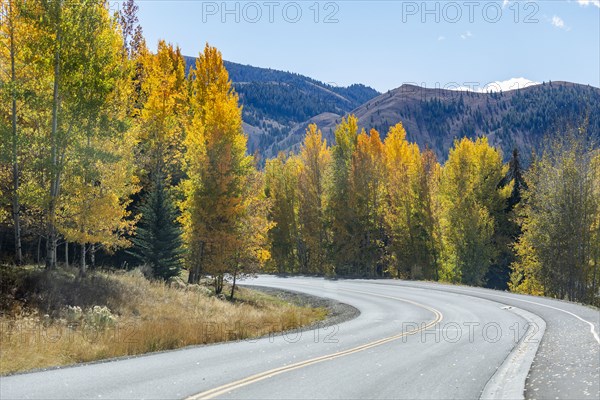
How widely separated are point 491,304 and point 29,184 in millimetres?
21659

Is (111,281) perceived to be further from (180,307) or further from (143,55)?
(143,55)

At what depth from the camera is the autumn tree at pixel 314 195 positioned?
50.0 m

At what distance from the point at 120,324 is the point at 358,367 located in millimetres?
9306

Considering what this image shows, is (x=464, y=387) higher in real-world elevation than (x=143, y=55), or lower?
lower

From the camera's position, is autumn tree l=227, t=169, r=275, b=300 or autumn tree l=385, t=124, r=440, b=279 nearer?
autumn tree l=227, t=169, r=275, b=300

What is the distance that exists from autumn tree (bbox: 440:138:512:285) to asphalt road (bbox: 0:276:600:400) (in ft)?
80.4

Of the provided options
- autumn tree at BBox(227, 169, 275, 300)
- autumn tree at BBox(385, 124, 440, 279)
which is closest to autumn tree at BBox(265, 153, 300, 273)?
autumn tree at BBox(385, 124, 440, 279)

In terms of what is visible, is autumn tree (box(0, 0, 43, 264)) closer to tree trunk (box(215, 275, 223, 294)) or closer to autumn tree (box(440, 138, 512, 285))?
tree trunk (box(215, 275, 223, 294))

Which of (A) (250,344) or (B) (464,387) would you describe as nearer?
(B) (464,387)

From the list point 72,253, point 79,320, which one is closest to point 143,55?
point 72,253

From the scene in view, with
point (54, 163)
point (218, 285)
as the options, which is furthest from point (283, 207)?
point (54, 163)

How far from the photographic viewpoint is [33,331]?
13039 mm

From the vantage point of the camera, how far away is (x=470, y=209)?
44156mm

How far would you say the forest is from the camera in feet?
60.1
